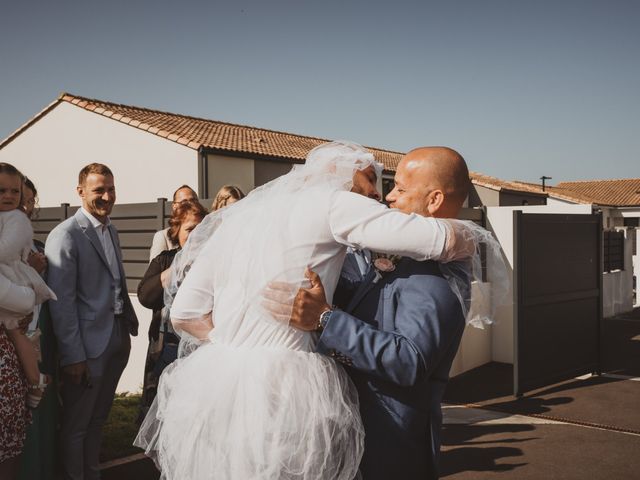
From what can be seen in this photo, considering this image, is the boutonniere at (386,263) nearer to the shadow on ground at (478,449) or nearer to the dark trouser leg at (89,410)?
the dark trouser leg at (89,410)

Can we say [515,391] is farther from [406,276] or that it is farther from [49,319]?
[406,276]

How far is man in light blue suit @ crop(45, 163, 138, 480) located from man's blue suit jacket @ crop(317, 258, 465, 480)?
2.39 metres

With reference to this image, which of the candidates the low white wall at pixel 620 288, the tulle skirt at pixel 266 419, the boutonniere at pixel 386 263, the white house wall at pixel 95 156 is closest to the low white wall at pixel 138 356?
the tulle skirt at pixel 266 419

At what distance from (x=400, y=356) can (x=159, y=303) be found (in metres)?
2.75

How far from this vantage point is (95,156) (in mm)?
19547

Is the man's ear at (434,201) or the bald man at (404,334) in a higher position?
the man's ear at (434,201)

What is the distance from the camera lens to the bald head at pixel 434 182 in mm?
1886

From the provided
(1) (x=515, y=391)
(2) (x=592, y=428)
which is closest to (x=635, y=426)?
(2) (x=592, y=428)

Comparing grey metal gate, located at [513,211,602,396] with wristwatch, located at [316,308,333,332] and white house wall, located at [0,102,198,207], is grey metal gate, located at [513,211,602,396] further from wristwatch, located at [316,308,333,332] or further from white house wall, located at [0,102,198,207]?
white house wall, located at [0,102,198,207]

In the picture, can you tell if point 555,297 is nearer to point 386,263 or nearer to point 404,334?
point 386,263

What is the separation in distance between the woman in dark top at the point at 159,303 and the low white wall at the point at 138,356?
14.9 ft

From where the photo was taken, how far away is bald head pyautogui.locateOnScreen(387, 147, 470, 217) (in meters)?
1.89

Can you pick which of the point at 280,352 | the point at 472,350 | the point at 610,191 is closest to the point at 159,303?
the point at 280,352

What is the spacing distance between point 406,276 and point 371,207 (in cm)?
27
